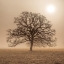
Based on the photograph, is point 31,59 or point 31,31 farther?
point 31,31

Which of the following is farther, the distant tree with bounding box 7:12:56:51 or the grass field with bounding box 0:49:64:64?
the distant tree with bounding box 7:12:56:51

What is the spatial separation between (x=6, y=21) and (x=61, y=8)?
3.47 meters

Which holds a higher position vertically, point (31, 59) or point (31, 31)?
point (31, 31)

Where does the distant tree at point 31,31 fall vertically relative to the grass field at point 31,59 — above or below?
above

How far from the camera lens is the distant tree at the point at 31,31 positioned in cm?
695

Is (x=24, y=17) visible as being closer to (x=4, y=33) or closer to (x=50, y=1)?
(x=4, y=33)

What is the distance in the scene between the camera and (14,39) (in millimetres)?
7137

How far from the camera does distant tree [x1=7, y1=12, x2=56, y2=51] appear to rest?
6945 mm

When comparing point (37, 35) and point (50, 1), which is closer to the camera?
point (37, 35)

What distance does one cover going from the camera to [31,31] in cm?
695

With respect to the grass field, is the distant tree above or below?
above

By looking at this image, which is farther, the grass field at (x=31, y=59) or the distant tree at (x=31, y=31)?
the distant tree at (x=31, y=31)

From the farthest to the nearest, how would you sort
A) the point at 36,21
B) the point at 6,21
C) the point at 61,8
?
1. the point at 61,8
2. the point at 6,21
3. the point at 36,21

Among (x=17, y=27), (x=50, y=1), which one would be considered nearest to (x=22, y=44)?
(x=17, y=27)
